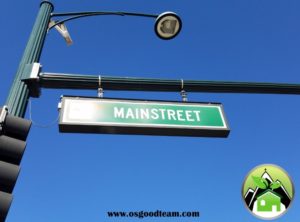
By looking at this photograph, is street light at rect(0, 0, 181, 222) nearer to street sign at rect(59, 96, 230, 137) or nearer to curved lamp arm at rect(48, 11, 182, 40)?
curved lamp arm at rect(48, 11, 182, 40)

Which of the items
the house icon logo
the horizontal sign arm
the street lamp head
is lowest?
the house icon logo

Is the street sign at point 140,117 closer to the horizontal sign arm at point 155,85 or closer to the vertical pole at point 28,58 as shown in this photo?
the horizontal sign arm at point 155,85

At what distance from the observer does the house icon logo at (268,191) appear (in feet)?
20.1

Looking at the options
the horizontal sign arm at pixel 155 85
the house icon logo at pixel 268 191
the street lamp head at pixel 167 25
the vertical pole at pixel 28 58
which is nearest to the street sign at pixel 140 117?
the horizontal sign arm at pixel 155 85

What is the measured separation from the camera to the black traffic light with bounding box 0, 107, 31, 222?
11.3 ft

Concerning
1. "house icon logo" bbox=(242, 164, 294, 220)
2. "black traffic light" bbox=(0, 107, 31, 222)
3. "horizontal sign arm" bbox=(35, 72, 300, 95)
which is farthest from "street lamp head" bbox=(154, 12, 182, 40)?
"black traffic light" bbox=(0, 107, 31, 222)

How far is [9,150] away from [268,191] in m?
4.71

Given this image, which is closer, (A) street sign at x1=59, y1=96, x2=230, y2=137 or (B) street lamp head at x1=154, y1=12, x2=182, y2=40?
(A) street sign at x1=59, y1=96, x2=230, y2=137

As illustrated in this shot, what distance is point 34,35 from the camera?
5473 mm

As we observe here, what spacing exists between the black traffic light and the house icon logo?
4.15 metres

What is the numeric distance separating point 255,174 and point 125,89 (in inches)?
122

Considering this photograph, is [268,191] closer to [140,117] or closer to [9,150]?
[140,117]

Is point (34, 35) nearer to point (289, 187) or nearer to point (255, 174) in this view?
point (255, 174)

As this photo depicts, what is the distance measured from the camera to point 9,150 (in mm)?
3828
